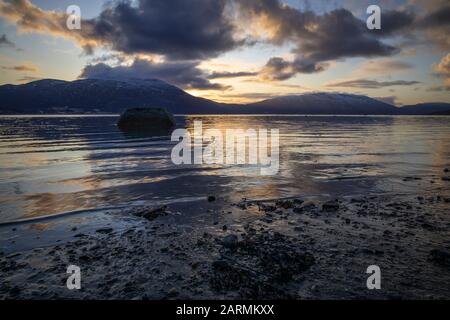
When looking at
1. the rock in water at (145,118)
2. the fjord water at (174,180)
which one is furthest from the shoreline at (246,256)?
the rock in water at (145,118)

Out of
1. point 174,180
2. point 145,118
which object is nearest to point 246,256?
point 174,180

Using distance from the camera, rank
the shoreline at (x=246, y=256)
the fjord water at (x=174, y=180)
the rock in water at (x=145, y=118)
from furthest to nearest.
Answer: the rock in water at (x=145, y=118), the fjord water at (x=174, y=180), the shoreline at (x=246, y=256)

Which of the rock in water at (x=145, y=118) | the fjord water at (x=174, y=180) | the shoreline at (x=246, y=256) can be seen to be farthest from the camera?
the rock in water at (x=145, y=118)

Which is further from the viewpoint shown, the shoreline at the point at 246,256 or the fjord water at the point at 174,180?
the fjord water at the point at 174,180

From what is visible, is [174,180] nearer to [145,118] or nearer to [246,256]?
[246,256]

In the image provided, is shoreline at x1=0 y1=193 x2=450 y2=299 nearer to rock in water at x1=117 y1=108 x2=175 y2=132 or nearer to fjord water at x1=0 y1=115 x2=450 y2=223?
fjord water at x1=0 y1=115 x2=450 y2=223

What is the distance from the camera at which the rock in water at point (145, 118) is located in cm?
5841

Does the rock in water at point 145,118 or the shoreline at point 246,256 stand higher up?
the rock in water at point 145,118

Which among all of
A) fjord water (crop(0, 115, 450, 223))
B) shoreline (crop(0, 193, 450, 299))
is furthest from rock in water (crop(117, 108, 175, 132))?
shoreline (crop(0, 193, 450, 299))

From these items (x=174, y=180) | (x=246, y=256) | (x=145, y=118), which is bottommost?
(x=246, y=256)

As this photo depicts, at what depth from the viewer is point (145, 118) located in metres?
59.4

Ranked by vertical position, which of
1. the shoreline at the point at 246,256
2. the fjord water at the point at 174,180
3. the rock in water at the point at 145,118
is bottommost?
the shoreline at the point at 246,256

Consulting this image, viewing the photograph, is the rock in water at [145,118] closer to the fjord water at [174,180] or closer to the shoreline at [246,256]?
the fjord water at [174,180]
